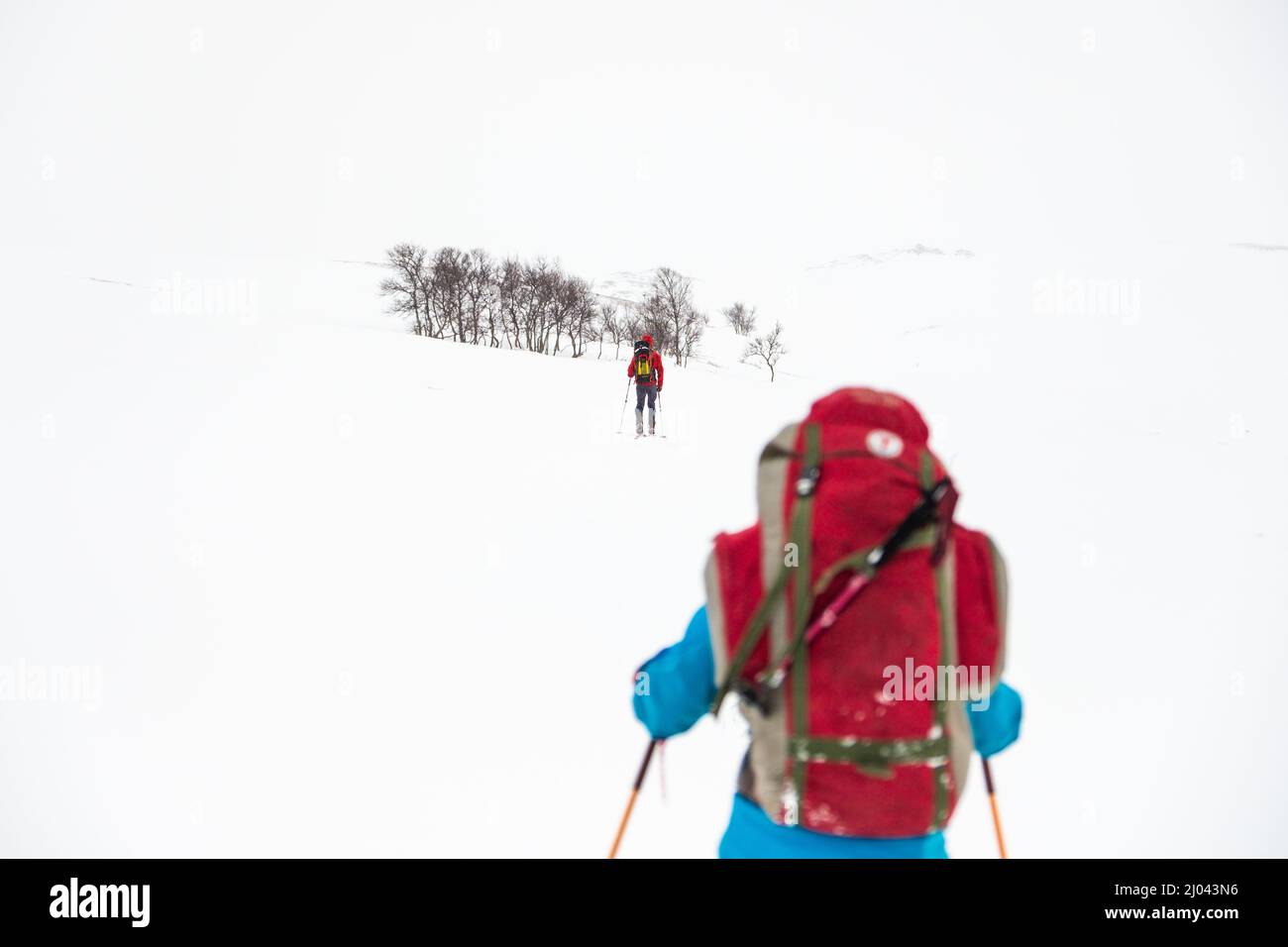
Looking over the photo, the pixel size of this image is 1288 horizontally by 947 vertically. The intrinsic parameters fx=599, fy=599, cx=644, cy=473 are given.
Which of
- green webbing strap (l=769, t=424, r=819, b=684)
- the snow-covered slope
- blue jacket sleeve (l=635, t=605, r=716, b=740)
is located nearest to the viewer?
green webbing strap (l=769, t=424, r=819, b=684)

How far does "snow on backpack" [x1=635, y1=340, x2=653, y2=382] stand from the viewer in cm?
1050

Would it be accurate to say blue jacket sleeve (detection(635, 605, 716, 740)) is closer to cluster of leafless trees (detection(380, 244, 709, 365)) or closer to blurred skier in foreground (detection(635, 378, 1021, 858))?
blurred skier in foreground (detection(635, 378, 1021, 858))

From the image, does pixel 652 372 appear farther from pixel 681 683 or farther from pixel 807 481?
pixel 807 481

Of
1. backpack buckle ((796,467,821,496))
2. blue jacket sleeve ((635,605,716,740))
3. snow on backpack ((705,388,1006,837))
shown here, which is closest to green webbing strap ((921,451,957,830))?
snow on backpack ((705,388,1006,837))

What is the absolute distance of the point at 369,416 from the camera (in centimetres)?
982

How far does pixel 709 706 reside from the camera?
1.49 m

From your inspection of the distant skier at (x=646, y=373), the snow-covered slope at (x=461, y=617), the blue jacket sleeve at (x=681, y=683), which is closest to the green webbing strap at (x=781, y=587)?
the blue jacket sleeve at (x=681, y=683)

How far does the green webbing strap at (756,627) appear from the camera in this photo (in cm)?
125

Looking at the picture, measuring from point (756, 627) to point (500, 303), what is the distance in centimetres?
5916

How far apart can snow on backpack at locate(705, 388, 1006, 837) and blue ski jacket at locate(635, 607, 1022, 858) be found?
0.34ft
